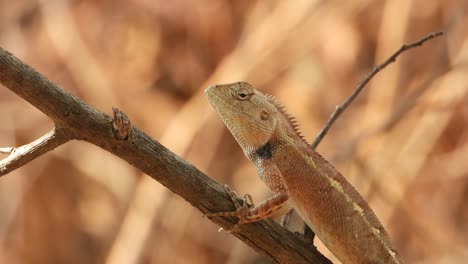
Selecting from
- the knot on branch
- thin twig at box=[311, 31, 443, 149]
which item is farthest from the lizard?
the knot on branch

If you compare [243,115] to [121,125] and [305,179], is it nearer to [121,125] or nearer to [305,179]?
[305,179]

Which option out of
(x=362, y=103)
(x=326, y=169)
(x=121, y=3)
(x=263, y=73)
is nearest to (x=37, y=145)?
(x=326, y=169)

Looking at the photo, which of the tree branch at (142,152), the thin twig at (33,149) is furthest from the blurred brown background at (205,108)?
the thin twig at (33,149)

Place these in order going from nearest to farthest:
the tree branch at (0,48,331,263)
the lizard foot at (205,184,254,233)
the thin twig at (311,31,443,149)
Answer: the tree branch at (0,48,331,263), the lizard foot at (205,184,254,233), the thin twig at (311,31,443,149)

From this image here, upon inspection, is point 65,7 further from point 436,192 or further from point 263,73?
point 436,192

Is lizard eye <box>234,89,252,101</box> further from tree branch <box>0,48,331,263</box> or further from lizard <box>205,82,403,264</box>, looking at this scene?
tree branch <box>0,48,331,263</box>

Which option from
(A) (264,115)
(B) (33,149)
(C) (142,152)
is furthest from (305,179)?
(B) (33,149)
